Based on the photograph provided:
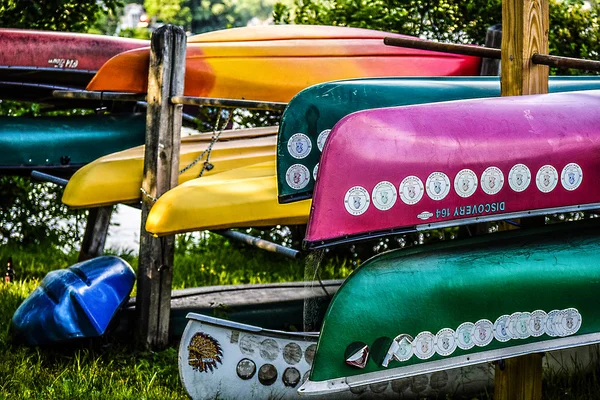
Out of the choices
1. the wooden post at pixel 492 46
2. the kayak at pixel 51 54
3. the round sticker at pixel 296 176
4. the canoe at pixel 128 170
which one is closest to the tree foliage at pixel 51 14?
the kayak at pixel 51 54

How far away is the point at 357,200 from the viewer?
2.77 metres

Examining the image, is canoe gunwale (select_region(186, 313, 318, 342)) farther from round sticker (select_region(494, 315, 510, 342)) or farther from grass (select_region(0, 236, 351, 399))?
round sticker (select_region(494, 315, 510, 342))

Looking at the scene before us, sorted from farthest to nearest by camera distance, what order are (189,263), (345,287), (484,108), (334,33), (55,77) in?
(189,263)
(55,77)
(334,33)
(484,108)
(345,287)

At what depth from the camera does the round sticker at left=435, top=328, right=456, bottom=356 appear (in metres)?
2.87

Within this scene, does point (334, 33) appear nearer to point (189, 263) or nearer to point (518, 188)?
point (189, 263)

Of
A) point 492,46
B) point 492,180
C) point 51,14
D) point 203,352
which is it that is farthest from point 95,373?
point 51,14

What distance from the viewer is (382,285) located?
9.37 ft

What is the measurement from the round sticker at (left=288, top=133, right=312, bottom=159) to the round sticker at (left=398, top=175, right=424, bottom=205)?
72 cm

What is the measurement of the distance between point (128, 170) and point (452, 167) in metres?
2.27

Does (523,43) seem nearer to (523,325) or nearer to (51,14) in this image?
(523,325)

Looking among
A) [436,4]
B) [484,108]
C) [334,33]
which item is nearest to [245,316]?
[334,33]

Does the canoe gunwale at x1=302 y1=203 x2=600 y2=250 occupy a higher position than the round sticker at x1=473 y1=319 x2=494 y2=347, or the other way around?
the canoe gunwale at x1=302 y1=203 x2=600 y2=250

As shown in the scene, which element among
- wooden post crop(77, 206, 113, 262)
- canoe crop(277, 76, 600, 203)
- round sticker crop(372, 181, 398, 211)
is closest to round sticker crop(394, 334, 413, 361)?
round sticker crop(372, 181, 398, 211)

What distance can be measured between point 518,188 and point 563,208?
0.19m
